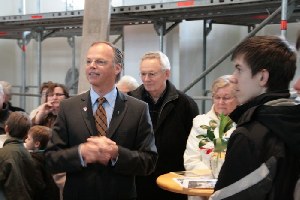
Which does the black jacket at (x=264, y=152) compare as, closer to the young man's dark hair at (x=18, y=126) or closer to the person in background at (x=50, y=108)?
the young man's dark hair at (x=18, y=126)

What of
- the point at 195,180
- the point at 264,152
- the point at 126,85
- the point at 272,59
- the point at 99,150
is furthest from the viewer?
the point at 126,85

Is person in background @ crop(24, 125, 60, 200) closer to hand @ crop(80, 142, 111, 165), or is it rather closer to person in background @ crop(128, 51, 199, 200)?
person in background @ crop(128, 51, 199, 200)

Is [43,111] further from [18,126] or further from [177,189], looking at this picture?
[177,189]

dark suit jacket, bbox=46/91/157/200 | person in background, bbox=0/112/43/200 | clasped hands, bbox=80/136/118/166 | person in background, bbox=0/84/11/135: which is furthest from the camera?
person in background, bbox=0/84/11/135

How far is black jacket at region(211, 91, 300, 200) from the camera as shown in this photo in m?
1.91

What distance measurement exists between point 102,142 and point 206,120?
1279 mm

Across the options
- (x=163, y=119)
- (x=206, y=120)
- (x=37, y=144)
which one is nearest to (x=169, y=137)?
(x=163, y=119)

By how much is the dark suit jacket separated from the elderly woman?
63 centimetres

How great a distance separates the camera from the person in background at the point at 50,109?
4625mm

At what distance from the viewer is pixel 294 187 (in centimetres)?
201

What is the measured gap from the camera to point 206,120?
12.4 feet

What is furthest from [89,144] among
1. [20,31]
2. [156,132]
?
[20,31]

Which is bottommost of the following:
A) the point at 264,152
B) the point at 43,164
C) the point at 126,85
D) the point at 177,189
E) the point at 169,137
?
the point at 43,164

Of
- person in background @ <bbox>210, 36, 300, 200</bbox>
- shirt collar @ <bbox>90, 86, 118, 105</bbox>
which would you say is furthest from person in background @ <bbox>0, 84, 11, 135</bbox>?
person in background @ <bbox>210, 36, 300, 200</bbox>
